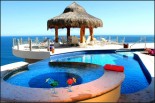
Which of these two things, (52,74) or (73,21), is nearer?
(52,74)

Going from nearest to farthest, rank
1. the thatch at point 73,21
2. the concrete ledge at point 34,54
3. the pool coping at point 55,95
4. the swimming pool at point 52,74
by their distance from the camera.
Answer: the pool coping at point 55,95 → the swimming pool at point 52,74 → the concrete ledge at point 34,54 → the thatch at point 73,21

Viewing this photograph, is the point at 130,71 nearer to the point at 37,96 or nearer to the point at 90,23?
the point at 37,96

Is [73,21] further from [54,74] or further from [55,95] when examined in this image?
[55,95]

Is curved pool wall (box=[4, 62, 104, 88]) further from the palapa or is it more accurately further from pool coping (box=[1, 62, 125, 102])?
the palapa

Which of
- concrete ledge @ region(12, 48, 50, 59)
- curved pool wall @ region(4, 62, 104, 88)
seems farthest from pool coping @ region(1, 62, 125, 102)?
concrete ledge @ region(12, 48, 50, 59)

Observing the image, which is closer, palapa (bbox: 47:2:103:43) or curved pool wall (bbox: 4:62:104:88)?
curved pool wall (bbox: 4:62:104:88)

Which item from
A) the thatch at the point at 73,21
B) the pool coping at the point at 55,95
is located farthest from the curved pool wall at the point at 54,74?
the thatch at the point at 73,21

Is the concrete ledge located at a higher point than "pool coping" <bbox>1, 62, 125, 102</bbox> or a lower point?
higher

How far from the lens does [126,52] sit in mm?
14992

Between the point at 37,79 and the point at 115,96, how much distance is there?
11.2ft

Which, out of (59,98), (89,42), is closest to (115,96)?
(59,98)

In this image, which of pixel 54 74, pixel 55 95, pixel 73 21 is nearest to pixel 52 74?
pixel 54 74

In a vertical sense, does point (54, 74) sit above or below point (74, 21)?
below

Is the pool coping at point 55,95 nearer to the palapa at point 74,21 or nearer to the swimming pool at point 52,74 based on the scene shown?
the swimming pool at point 52,74
